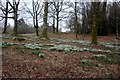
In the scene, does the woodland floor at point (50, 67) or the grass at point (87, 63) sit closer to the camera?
the woodland floor at point (50, 67)

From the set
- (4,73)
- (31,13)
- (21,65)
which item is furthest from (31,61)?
(31,13)

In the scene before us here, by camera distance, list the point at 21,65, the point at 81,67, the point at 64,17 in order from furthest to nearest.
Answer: the point at 64,17 → the point at 81,67 → the point at 21,65

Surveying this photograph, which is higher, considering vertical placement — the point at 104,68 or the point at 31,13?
the point at 31,13

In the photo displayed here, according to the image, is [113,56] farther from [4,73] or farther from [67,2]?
[67,2]

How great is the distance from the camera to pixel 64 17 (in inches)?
1941

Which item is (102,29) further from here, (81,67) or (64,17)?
(81,67)

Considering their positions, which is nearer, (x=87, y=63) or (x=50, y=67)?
(x=50, y=67)

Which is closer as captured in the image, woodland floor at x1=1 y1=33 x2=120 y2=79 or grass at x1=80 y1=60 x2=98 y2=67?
woodland floor at x1=1 y1=33 x2=120 y2=79

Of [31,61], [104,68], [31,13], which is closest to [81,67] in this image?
[104,68]

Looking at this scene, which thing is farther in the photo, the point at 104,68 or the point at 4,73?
the point at 104,68

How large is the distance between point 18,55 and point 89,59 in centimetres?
393

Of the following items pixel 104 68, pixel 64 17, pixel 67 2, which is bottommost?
pixel 104 68

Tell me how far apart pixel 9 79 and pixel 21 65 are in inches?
62.5

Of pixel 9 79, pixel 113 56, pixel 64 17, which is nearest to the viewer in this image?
pixel 9 79
